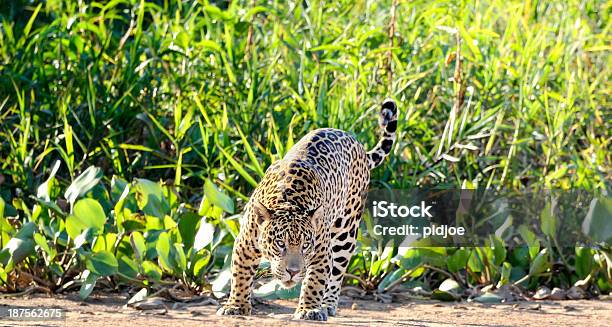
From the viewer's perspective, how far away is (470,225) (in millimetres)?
5883

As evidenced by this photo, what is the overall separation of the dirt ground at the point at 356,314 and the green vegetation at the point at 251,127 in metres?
0.17

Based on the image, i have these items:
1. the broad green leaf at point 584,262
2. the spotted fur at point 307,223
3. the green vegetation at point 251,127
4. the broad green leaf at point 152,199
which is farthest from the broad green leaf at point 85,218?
the broad green leaf at point 584,262

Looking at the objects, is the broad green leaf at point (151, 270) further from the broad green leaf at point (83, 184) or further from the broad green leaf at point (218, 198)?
the broad green leaf at point (83, 184)

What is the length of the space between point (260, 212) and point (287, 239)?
0.15 metres

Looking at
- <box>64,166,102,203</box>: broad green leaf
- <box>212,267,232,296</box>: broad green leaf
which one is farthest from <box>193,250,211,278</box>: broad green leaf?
<box>64,166,102,203</box>: broad green leaf

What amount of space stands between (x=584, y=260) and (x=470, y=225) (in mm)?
617

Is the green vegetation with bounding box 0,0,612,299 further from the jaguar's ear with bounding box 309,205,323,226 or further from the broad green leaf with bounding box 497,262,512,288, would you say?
the jaguar's ear with bounding box 309,205,323,226

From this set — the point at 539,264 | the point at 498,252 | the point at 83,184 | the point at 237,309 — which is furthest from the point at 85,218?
the point at 539,264

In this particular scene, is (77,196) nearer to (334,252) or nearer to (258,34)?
(334,252)

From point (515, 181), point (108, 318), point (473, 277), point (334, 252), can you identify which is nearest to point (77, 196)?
point (108, 318)

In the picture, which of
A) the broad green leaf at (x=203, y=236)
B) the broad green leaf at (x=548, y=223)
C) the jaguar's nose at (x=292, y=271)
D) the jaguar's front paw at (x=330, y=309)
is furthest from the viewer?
the broad green leaf at (x=548, y=223)

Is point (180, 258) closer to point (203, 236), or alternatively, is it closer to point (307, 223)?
point (203, 236)


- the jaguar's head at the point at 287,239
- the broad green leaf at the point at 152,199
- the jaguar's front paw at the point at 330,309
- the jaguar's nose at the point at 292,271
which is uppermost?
the jaguar's head at the point at 287,239

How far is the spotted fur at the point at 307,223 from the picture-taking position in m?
4.07
